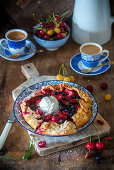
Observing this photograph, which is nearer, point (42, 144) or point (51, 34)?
point (42, 144)

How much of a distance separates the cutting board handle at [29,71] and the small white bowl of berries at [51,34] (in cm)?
24

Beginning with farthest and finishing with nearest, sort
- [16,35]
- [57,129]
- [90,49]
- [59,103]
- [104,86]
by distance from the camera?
[16,35] < [90,49] < [104,86] < [59,103] < [57,129]

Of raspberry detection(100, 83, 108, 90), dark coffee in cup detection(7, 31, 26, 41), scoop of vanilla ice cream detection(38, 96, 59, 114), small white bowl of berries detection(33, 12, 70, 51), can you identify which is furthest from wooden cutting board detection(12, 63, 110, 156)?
dark coffee in cup detection(7, 31, 26, 41)

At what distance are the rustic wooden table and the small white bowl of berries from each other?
9 centimetres

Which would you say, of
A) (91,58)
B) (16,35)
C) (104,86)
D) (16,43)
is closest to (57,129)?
(104,86)

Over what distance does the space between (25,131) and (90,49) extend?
0.77m

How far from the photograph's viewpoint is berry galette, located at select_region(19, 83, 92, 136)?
52.1 inches

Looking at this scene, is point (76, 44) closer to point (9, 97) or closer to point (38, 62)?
point (38, 62)

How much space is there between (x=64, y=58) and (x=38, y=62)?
0.64 feet

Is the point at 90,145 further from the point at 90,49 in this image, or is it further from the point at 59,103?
the point at 90,49

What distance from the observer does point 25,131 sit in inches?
57.9

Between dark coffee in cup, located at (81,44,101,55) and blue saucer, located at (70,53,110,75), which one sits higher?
dark coffee in cup, located at (81,44,101,55)

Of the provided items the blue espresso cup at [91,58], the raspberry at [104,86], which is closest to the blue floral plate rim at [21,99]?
the raspberry at [104,86]

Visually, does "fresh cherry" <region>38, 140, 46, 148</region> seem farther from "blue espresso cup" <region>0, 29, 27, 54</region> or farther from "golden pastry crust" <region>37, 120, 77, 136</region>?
"blue espresso cup" <region>0, 29, 27, 54</region>
